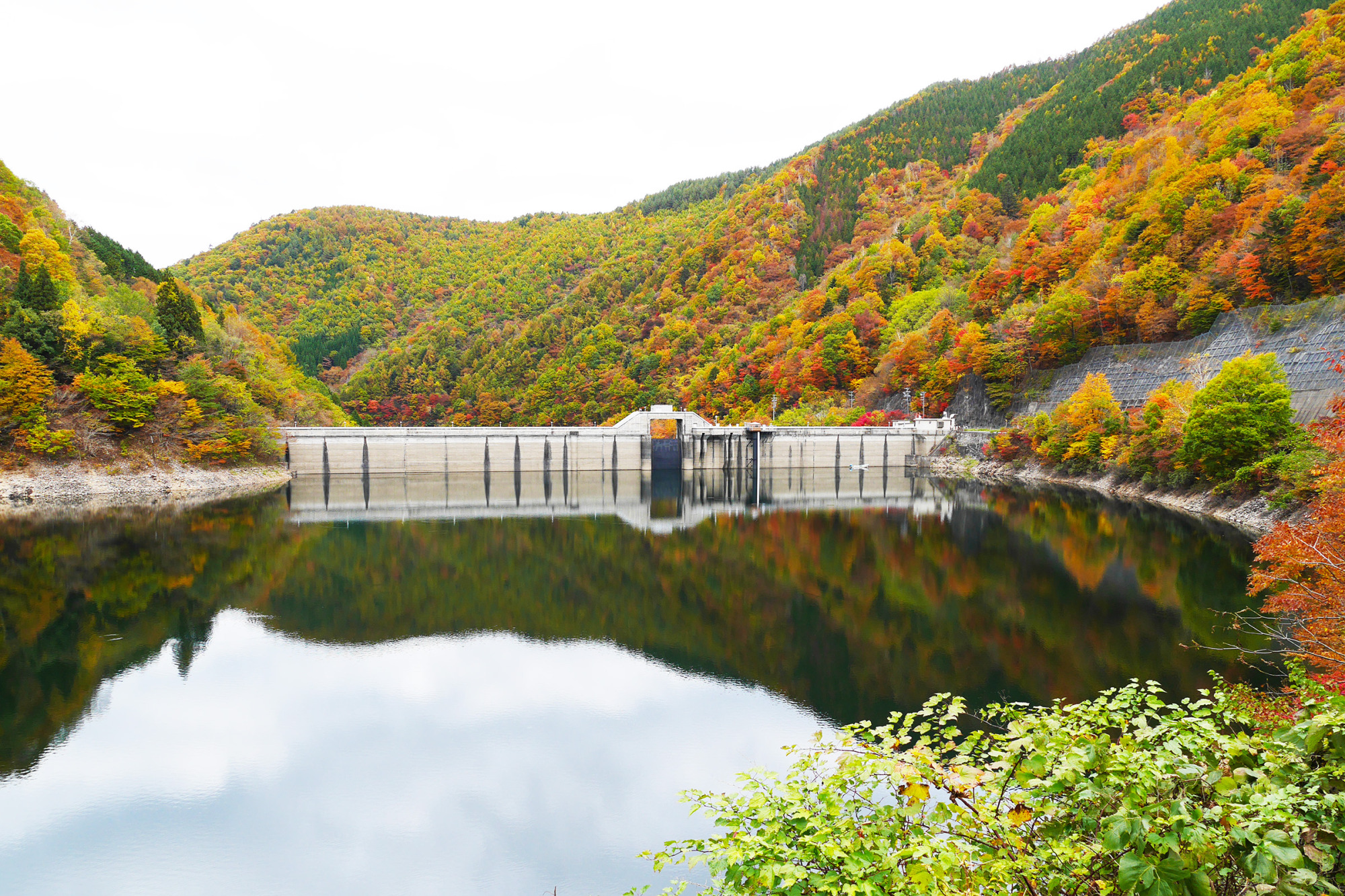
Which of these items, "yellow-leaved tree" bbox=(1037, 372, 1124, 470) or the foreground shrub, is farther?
"yellow-leaved tree" bbox=(1037, 372, 1124, 470)

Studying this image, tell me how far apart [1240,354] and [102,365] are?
68.7m

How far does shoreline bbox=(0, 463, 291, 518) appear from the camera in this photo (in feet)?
130

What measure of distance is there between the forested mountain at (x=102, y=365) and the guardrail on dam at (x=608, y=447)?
24.4 feet

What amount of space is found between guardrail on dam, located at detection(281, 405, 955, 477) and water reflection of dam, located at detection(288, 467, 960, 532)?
848mm

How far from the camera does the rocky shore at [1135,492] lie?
3077 centimetres

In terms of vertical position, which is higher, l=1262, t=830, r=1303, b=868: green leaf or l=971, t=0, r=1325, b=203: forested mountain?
l=971, t=0, r=1325, b=203: forested mountain

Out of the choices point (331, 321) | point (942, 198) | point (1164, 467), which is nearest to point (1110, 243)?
point (1164, 467)

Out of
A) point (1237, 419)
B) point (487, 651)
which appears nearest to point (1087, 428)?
point (1237, 419)

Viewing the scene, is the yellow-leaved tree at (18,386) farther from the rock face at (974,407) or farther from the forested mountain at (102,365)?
the rock face at (974,407)

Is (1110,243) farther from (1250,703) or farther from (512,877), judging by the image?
(512,877)

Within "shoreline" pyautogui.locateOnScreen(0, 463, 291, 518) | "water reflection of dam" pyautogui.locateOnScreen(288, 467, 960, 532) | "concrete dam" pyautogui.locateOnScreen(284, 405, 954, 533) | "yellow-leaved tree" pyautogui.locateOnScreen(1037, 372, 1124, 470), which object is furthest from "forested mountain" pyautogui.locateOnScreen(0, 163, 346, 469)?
"yellow-leaved tree" pyautogui.locateOnScreen(1037, 372, 1124, 470)

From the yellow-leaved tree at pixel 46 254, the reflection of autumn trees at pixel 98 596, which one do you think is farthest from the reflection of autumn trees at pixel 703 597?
the yellow-leaved tree at pixel 46 254

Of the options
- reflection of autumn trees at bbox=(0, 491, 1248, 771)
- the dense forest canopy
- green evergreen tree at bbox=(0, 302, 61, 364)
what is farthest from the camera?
the dense forest canopy

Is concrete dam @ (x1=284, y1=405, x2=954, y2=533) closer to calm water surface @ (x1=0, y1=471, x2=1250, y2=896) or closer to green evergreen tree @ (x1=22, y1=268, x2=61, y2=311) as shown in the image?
calm water surface @ (x1=0, y1=471, x2=1250, y2=896)
